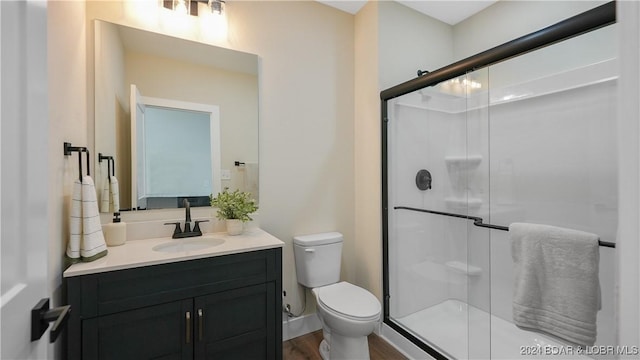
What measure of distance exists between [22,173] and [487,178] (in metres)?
2.34

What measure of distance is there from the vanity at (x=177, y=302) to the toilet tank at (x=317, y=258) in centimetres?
43

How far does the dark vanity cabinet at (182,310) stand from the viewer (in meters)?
1.21

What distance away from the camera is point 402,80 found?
7.57ft

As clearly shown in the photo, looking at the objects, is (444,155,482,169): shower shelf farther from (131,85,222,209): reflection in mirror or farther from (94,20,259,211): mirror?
(131,85,222,209): reflection in mirror

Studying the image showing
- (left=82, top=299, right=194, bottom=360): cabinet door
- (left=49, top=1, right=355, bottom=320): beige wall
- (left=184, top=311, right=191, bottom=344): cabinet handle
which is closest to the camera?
(left=82, top=299, right=194, bottom=360): cabinet door

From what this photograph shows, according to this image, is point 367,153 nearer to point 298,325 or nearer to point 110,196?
point 298,325

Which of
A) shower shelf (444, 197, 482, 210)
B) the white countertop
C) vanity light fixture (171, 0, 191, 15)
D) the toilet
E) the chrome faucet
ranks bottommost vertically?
the toilet

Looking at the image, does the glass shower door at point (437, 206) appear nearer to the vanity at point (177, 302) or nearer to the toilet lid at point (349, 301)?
the toilet lid at point (349, 301)

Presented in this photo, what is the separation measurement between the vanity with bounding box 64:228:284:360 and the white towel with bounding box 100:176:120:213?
22 centimetres

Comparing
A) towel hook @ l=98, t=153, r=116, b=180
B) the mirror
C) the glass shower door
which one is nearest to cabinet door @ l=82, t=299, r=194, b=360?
the mirror

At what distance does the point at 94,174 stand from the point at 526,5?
3148mm

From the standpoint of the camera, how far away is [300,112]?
220 centimetres

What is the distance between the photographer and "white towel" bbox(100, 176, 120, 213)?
5.26 ft

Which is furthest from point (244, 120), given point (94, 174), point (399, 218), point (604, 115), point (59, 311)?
point (604, 115)
